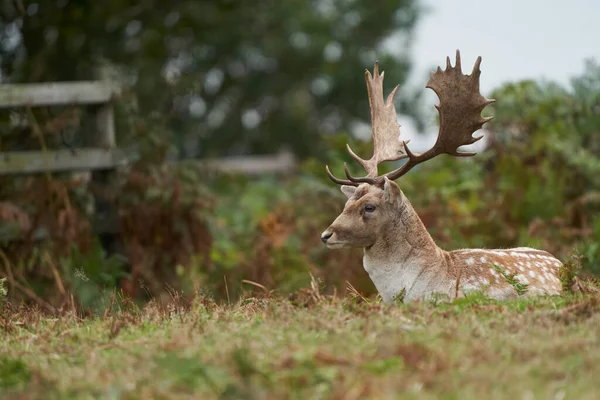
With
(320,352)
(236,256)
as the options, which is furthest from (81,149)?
(320,352)

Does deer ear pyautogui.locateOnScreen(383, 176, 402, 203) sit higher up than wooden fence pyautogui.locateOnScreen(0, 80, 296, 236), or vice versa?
wooden fence pyautogui.locateOnScreen(0, 80, 296, 236)

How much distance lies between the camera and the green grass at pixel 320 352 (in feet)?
13.4

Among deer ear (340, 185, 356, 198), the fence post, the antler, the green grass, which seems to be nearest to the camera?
the green grass

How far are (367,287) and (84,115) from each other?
143 inches

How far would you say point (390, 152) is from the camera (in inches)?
305

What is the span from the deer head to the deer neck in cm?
6

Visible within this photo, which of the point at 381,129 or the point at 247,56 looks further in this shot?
the point at 247,56

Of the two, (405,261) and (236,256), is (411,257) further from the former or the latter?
(236,256)

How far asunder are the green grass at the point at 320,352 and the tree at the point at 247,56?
10321 mm

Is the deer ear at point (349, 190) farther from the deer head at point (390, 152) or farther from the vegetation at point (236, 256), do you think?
the vegetation at point (236, 256)

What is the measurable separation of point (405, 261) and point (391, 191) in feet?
1.64

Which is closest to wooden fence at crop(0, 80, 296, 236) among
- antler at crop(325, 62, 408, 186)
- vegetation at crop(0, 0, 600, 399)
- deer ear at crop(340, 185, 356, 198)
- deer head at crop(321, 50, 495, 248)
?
vegetation at crop(0, 0, 600, 399)

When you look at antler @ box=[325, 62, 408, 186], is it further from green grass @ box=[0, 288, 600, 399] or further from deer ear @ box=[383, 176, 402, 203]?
green grass @ box=[0, 288, 600, 399]

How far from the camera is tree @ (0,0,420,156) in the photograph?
1717 cm
